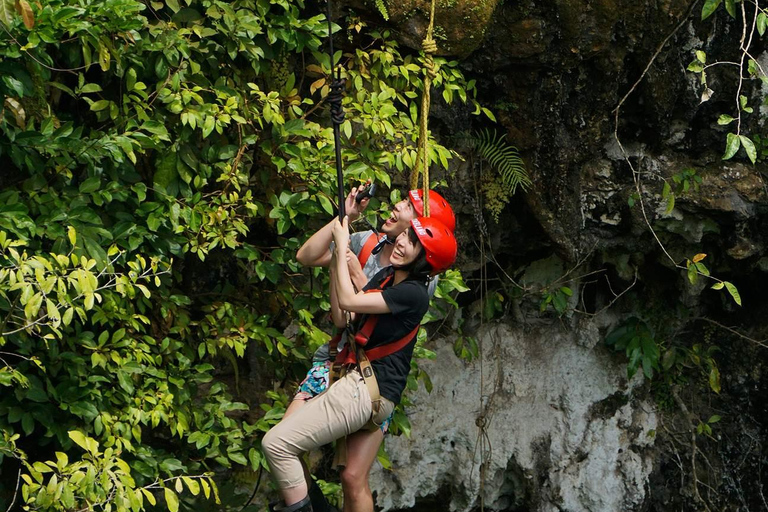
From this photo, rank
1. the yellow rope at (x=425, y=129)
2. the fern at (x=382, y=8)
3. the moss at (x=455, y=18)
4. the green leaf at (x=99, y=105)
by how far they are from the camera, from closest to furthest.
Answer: the yellow rope at (x=425, y=129)
the green leaf at (x=99, y=105)
the fern at (x=382, y=8)
the moss at (x=455, y=18)

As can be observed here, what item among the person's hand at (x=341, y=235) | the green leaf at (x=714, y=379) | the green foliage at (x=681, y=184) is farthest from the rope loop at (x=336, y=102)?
the green leaf at (x=714, y=379)

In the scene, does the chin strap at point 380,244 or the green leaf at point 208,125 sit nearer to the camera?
the chin strap at point 380,244

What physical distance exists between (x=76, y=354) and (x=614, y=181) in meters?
3.43

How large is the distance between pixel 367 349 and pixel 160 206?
51.6 inches

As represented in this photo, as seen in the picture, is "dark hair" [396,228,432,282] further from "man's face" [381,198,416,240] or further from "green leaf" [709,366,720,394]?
"green leaf" [709,366,720,394]

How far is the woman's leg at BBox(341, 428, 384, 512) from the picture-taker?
13.8 ft

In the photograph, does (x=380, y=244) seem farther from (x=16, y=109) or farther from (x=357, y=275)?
(x=16, y=109)

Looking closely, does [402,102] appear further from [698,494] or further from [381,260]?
[698,494]

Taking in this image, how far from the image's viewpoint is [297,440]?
4.05 meters

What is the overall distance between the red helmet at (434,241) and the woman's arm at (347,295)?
263mm

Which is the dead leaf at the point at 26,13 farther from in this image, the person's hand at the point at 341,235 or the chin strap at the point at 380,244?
the chin strap at the point at 380,244

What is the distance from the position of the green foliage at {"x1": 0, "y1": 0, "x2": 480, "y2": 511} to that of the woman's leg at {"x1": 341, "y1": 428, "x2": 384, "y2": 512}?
0.62m

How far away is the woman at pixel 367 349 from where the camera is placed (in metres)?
3.96

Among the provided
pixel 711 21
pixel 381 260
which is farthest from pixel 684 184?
pixel 381 260
